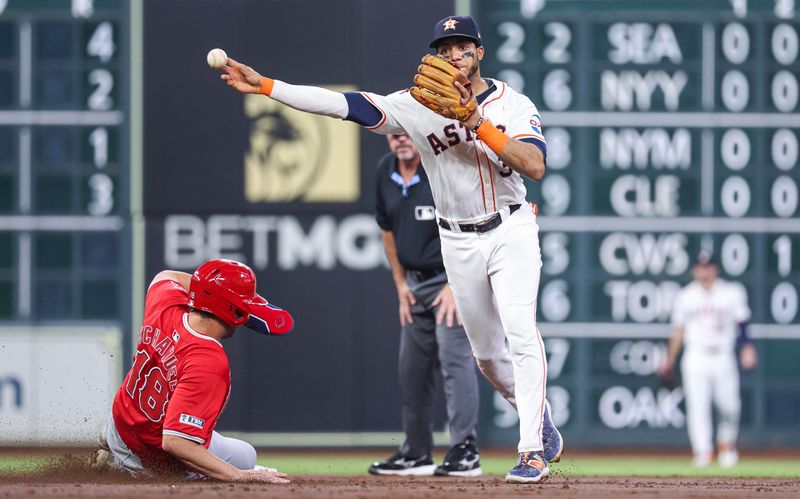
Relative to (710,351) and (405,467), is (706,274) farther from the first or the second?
(405,467)

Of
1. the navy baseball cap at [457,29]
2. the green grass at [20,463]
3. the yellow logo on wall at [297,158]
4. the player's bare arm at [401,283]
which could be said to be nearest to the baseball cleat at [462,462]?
the player's bare arm at [401,283]

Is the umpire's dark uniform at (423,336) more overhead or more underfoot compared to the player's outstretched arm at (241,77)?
more underfoot

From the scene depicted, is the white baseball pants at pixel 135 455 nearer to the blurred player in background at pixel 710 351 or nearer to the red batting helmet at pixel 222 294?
the red batting helmet at pixel 222 294

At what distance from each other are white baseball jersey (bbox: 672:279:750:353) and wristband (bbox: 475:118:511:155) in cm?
440

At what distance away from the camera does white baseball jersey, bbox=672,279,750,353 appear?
8.77 meters

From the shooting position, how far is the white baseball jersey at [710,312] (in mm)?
8773

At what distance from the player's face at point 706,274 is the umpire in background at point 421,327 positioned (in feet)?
9.34

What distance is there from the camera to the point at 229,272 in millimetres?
4645

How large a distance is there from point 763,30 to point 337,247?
3.10 metres

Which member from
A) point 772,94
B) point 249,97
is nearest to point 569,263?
point 772,94

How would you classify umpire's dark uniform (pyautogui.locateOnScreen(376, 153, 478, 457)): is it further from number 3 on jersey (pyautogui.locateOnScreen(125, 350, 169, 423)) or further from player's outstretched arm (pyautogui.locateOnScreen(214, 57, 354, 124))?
number 3 on jersey (pyautogui.locateOnScreen(125, 350, 169, 423))

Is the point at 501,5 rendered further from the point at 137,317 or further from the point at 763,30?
the point at 137,317

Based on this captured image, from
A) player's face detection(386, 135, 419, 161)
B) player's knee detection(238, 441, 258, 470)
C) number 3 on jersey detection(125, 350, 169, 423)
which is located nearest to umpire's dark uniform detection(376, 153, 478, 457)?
player's face detection(386, 135, 419, 161)

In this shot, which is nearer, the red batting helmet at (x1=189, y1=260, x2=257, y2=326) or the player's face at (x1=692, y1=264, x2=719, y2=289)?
the red batting helmet at (x1=189, y1=260, x2=257, y2=326)
